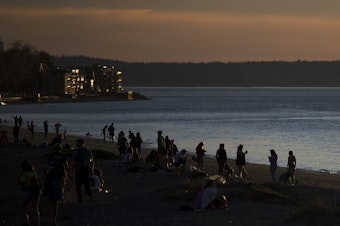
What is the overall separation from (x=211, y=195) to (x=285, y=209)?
5.37 feet

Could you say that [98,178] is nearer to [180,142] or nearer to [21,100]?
[180,142]

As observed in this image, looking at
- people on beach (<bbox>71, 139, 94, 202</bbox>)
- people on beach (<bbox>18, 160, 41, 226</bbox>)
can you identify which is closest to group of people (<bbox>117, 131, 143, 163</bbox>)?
people on beach (<bbox>71, 139, 94, 202</bbox>)

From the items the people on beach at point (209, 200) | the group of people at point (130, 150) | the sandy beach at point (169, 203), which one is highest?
the group of people at point (130, 150)

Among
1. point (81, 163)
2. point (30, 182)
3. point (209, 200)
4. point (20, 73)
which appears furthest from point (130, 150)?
point (20, 73)

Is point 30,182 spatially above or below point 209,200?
above

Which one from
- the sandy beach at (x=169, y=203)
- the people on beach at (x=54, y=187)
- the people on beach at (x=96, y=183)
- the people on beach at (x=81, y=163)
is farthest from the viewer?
the people on beach at (x=96, y=183)

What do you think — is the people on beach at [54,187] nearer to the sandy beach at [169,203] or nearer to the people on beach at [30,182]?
the people on beach at [30,182]

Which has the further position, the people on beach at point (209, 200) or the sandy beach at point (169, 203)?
the people on beach at point (209, 200)

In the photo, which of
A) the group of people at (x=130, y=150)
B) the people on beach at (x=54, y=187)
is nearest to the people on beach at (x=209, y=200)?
the people on beach at (x=54, y=187)

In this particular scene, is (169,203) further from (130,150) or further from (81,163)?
(130,150)

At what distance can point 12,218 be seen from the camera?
16.2 meters

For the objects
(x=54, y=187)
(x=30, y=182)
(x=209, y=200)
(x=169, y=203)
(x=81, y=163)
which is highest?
(x=81, y=163)

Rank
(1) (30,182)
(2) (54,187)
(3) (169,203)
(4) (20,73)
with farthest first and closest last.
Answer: (4) (20,73)
(3) (169,203)
(2) (54,187)
(1) (30,182)

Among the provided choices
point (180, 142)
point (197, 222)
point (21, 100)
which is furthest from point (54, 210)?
point (21, 100)
